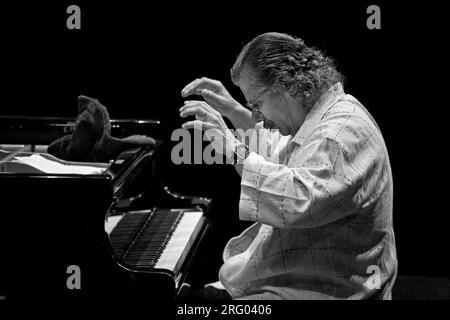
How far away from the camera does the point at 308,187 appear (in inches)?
80.6

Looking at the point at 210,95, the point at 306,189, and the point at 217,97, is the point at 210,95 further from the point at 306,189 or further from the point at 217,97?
the point at 306,189

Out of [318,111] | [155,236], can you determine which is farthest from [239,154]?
[155,236]

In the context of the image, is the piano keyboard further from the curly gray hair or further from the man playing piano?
the curly gray hair

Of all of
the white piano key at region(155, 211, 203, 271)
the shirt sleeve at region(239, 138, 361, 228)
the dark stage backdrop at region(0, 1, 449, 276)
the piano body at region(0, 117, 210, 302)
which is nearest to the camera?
the shirt sleeve at region(239, 138, 361, 228)

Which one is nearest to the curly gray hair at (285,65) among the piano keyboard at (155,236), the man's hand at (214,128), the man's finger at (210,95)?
the man's hand at (214,128)

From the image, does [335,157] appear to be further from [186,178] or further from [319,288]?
[186,178]

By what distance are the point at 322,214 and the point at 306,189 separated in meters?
0.09

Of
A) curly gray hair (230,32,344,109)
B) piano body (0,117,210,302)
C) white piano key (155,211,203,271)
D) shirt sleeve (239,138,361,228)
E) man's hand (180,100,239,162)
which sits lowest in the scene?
white piano key (155,211,203,271)

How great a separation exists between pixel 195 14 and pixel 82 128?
1187mm

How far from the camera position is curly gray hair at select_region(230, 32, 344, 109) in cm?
224

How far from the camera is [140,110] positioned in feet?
12.7

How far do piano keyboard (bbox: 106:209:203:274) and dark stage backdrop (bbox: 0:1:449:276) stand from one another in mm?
927

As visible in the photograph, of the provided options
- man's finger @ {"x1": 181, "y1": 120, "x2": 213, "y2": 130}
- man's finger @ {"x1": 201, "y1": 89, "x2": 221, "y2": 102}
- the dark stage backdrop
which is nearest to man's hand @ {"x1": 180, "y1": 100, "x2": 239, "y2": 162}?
man's finger @ {"x1": 181, "y1": 120, "x2": 213, "y2": 130}

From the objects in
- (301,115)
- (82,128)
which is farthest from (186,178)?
(301,115)
